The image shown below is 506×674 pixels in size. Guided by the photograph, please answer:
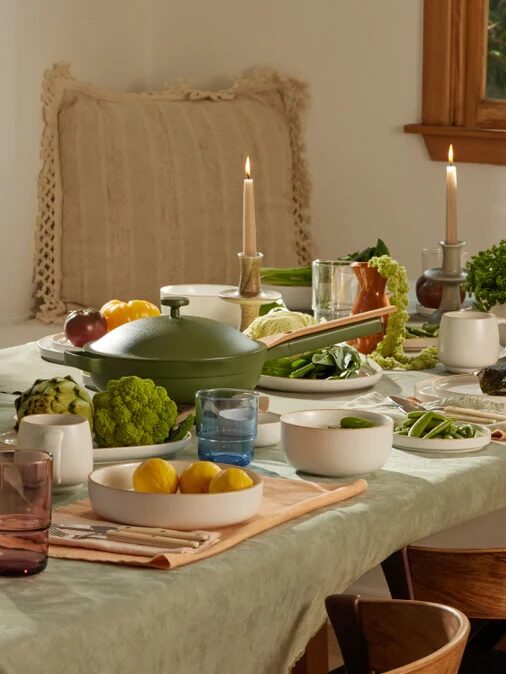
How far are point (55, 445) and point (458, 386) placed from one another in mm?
857

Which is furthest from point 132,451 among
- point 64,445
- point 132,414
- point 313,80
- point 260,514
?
point 313,80

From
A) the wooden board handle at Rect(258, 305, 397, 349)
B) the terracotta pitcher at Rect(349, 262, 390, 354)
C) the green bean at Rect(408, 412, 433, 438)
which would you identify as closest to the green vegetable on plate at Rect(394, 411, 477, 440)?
the green bean at Rect(408, 412, 433, 438)

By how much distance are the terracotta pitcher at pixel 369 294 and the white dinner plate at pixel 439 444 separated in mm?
652

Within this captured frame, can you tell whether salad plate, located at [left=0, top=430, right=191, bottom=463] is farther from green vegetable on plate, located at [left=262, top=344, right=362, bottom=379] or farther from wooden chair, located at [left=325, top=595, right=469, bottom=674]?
green vegetable on plate, located at [left=262, top=344, right=362, bottom=379]

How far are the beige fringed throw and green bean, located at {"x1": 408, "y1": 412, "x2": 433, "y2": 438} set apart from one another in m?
2.10

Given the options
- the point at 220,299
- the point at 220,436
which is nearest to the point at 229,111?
the point at 220,299

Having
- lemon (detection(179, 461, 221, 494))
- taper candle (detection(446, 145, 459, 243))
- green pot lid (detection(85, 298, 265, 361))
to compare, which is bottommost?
lemon (detection(179, 461, 221, 494))

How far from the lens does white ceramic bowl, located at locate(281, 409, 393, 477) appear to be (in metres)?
1.57

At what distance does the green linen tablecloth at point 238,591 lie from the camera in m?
1.12

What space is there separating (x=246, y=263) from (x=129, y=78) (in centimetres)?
200

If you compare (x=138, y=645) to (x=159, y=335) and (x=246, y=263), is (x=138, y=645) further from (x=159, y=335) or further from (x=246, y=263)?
(x=246, y=263)

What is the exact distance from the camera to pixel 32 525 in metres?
1.23

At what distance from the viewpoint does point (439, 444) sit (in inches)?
67.8

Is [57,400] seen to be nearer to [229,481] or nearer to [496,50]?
[229,481]
